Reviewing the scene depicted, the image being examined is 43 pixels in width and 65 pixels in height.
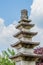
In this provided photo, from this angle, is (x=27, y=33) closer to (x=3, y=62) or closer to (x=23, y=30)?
(x=23, y=30)

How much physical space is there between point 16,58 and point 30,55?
1.10 metres

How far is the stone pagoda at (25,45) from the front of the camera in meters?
19.3

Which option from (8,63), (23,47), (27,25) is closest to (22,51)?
(23,47)

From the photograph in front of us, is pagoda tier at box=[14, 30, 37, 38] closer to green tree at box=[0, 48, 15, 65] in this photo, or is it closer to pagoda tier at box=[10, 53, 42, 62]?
pagoda tier at box=[10, 53, 42, 62]

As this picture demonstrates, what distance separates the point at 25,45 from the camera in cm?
1955

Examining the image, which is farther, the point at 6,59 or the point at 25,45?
the point at 6,59

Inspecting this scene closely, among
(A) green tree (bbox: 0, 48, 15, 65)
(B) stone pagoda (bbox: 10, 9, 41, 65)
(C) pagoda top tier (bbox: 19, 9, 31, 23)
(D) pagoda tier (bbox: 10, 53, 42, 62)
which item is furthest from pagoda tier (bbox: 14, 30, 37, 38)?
(A) green tree (bbox: 0, 48, 15, 65)

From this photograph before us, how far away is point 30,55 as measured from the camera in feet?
63.6

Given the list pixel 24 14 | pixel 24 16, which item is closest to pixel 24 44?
pixel 24 16

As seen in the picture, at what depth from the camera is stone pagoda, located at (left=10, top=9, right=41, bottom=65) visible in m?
19.3

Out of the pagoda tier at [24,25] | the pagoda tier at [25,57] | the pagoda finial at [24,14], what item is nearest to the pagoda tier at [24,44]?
the pagoda tier at [25,57]

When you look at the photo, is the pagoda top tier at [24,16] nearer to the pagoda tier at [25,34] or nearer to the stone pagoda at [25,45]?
the stone pagoda at [25,45]

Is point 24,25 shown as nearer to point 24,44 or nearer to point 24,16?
point 24,16

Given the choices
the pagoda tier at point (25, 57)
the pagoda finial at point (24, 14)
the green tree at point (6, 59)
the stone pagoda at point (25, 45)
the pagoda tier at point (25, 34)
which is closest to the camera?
the pagoda tier at point (25, 57)
